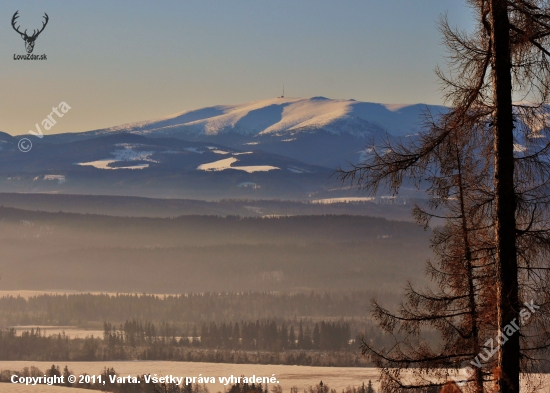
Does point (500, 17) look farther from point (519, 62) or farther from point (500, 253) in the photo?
point (500, 253)

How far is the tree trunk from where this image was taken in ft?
61.2

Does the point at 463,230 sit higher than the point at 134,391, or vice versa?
the point at 463,230

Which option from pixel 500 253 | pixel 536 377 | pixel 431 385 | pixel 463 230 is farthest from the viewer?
pixel 463 230

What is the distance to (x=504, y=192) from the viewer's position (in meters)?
18.6

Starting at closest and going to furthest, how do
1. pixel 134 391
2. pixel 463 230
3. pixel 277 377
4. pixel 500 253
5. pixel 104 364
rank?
pixel 500 253 < pixel 463 230 < pixel 134 391 < pixel 277 377 < pixel 104 364

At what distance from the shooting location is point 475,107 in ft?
64.0

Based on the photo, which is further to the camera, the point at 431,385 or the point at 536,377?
the point at 431,385

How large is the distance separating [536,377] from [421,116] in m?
7.55

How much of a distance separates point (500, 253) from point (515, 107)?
125 inches

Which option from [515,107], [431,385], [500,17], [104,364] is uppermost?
[500,17]

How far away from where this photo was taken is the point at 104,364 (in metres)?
197

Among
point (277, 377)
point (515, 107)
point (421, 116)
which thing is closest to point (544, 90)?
point (515, 107)

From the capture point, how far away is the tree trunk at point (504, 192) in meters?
18.6

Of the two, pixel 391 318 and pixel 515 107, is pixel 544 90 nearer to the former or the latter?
pixel 515 107
